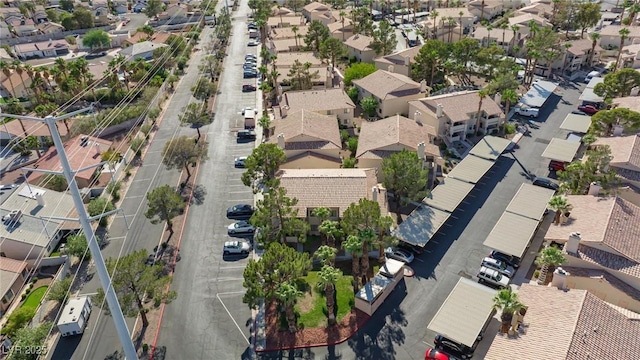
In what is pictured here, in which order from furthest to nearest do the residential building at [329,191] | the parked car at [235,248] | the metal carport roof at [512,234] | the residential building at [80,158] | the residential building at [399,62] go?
the residential building at [399,62] → the residential building at [80,158] → the residential building at [329,191] → the parked car at [235,248] → the metal carport roof at [512,234]

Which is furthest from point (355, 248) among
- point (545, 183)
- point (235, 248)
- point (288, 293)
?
point (545, 183)

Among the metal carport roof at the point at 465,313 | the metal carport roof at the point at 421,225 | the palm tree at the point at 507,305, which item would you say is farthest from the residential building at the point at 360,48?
the palm tree at the point at 507,305

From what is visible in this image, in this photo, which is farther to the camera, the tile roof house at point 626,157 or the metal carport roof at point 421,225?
the tile roof house at point 626,157

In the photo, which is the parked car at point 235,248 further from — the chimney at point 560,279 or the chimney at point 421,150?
the chimney at point 560,279

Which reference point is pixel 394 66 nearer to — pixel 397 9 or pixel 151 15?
pixel 397 9

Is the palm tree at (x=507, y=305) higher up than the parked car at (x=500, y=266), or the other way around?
the palm tree at (x=507, y=305)

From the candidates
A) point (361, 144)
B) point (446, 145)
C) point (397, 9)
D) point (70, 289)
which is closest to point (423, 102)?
point (446, 145)
